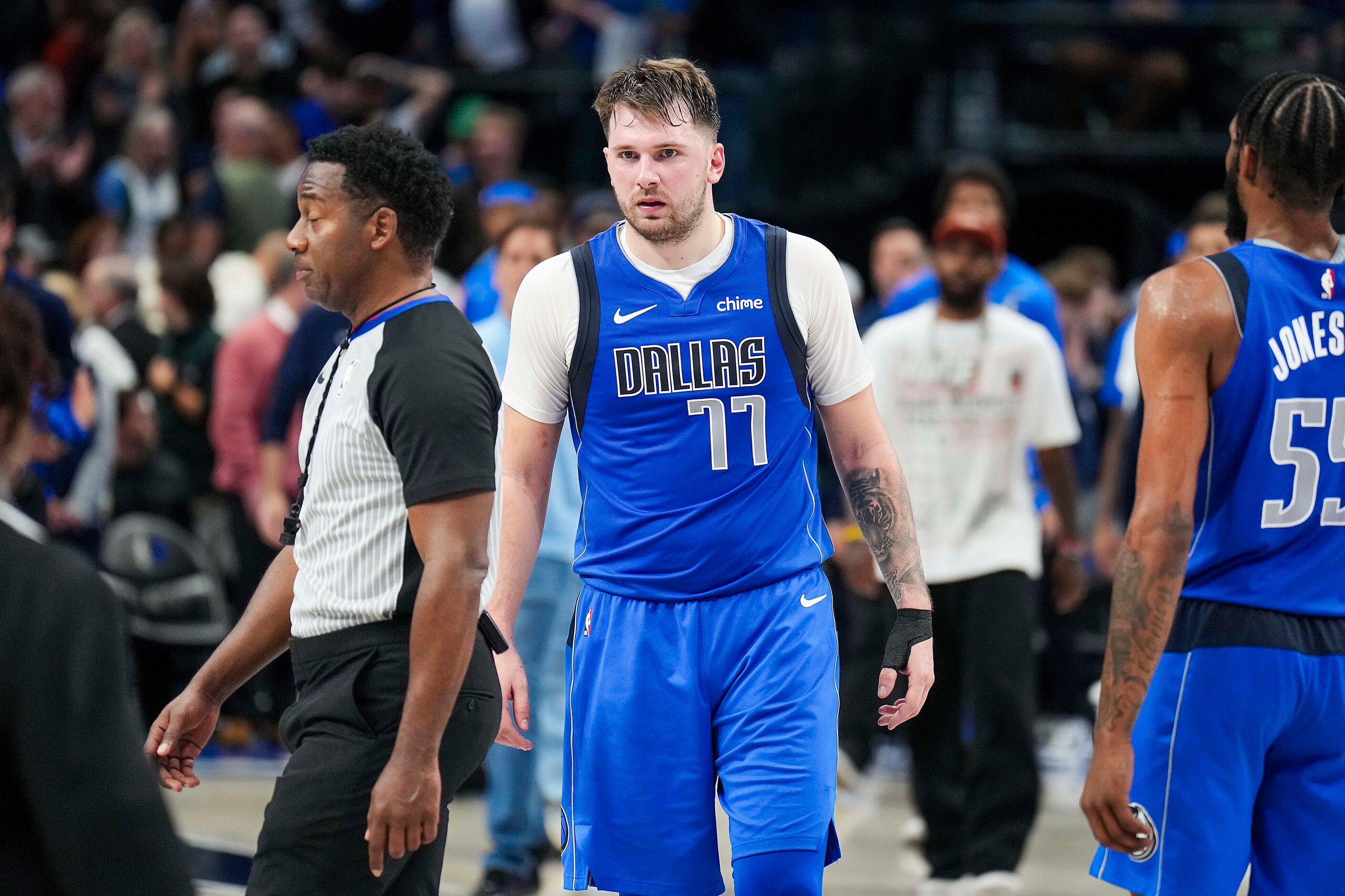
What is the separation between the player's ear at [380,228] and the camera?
12.3 feet

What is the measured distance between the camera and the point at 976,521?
21.9ft

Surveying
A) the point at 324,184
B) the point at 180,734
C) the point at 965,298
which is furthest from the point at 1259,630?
the point at 965,298

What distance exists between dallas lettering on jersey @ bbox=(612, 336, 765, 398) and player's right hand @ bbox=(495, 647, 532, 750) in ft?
2.20

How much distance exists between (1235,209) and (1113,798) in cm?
134

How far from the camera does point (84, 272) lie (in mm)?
10492

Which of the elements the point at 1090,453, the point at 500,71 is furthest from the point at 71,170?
the point at 1090,453

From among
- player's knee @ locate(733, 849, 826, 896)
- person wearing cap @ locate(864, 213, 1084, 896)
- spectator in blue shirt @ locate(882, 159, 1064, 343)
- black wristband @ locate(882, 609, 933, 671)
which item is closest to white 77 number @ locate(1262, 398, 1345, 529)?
black wristband @ locate(882, 609, 933, 671)

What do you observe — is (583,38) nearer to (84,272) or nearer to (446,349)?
(84,272)

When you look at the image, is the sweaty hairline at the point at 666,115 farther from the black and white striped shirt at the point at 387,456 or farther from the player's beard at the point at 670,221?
the black and white striped shirt at the point at 387,456

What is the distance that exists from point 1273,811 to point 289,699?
6635 millimetres

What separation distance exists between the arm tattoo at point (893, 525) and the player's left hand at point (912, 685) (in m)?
0.15

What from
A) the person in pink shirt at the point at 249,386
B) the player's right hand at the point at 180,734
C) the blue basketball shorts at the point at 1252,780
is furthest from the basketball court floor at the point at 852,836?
the blue basketball shorts at the point at 1252,780

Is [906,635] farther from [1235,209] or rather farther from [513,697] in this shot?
[1235,209]

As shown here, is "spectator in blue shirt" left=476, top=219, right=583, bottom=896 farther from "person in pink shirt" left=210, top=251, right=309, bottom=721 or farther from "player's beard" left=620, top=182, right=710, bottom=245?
"player's beard" left=620, top=182, right=710, bottom=245
